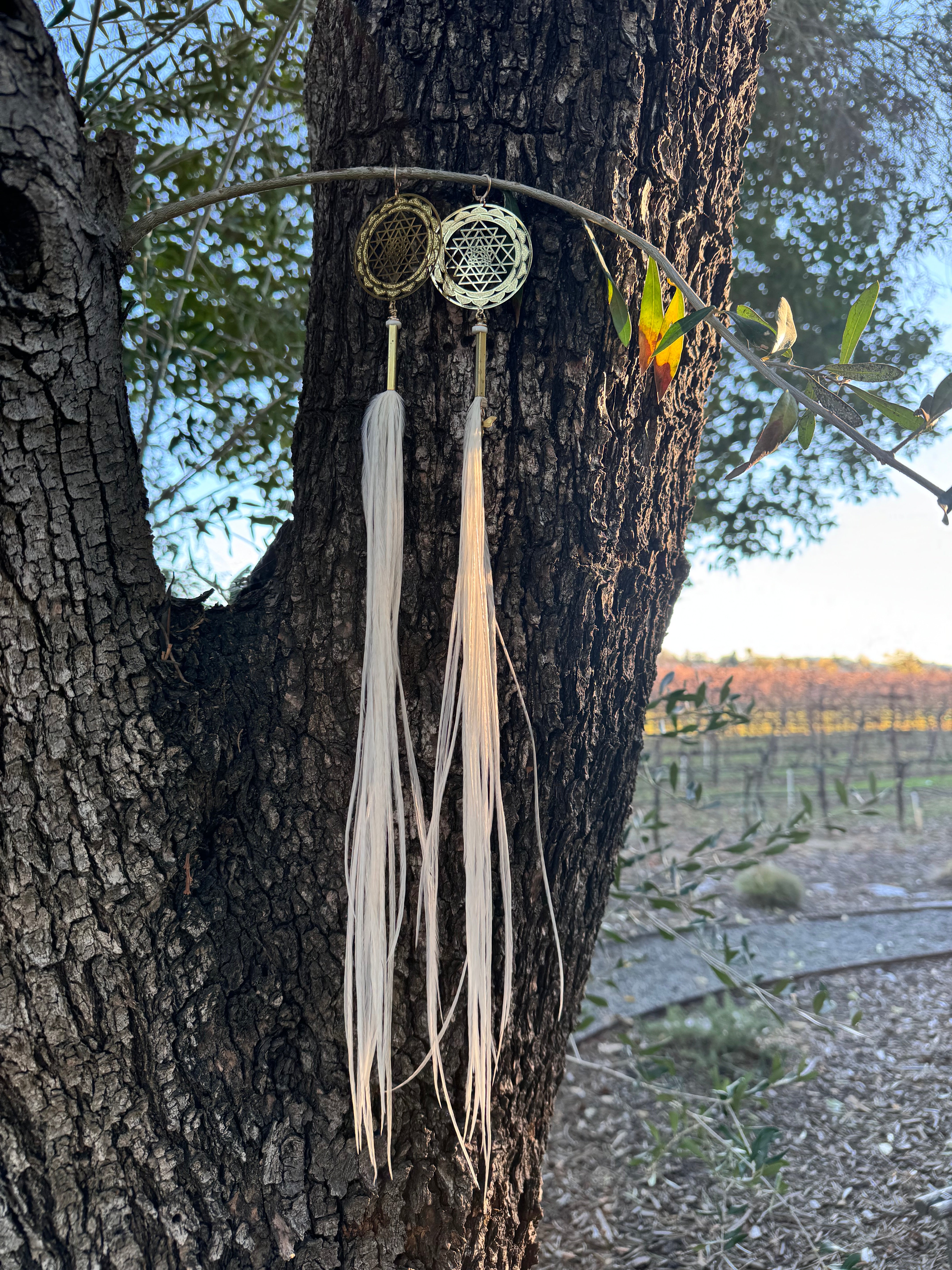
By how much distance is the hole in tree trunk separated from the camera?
2.24 ft

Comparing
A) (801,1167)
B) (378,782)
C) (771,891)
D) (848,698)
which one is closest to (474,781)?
(378,782)

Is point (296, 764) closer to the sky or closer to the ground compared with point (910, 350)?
closer to the ground

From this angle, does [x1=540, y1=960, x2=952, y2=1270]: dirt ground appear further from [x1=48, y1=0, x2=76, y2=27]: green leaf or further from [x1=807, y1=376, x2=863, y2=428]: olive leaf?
[x1=48, y1=0, x2=76, y2=27]: green leaf

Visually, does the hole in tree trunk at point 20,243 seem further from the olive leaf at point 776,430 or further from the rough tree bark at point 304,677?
the olive leaf at point 776,430

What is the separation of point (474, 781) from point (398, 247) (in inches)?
20.0

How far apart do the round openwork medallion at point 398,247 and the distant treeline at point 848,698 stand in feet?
18.2

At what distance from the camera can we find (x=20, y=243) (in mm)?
696

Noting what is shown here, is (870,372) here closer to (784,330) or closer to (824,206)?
(784,330)

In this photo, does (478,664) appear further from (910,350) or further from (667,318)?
(910,350)

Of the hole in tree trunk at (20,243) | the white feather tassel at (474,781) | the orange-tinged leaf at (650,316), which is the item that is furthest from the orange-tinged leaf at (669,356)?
the hole in tree trunk at (20,243)

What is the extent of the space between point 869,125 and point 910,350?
95 centimetres

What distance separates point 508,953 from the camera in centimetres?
83

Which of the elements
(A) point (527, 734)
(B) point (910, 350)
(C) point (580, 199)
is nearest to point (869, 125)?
(B) point (910, 350)

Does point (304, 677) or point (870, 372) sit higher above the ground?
point (870, 372)
